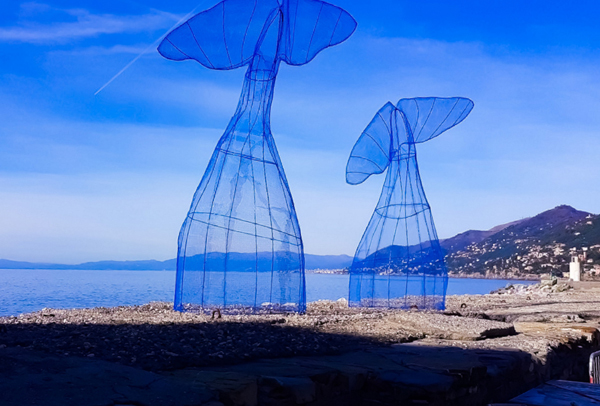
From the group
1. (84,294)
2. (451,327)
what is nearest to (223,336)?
(451,327)

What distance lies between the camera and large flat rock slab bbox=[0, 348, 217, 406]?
9.80 feet

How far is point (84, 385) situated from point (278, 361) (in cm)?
174

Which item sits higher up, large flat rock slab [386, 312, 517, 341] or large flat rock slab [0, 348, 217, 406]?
large flat rock slab [0, 348, 217, 406]

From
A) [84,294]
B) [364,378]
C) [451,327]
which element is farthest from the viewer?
[84,294]

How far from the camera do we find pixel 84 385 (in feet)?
10.6

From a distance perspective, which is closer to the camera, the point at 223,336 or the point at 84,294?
the point at 223,336

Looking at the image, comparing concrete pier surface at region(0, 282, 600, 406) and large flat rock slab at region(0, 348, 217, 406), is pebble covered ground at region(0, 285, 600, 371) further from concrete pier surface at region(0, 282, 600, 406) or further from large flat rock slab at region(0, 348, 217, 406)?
large flat rock slab at region(0, 348, 217, 406)

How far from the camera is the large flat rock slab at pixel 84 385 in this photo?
2986 millimetres

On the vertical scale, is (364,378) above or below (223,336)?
below

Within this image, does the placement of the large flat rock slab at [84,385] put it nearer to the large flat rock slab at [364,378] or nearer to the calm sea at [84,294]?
the large flat rock slab at [364,378]

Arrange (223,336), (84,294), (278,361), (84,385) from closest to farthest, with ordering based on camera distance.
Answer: (84,385) → (278,361) → (223,336) → (84,294)

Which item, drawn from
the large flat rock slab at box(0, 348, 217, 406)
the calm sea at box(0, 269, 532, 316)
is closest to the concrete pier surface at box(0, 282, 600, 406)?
the large flat rock slab at box(0, 348, 217, 406)

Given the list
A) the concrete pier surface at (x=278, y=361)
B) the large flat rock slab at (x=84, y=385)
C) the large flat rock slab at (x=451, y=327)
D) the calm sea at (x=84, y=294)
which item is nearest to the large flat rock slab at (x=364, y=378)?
the concrete pier surface at (x=278, y=361)

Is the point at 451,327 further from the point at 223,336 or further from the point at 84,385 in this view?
the point at 84,385
